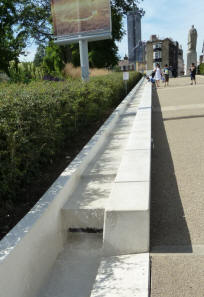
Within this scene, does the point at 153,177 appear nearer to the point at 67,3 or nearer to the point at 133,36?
the point at 67,3

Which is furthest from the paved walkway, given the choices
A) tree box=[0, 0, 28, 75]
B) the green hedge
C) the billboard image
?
tree box=[0, 0, 28, 75]

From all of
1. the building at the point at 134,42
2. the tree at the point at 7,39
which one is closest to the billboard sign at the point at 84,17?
the tree at the point at 7,39

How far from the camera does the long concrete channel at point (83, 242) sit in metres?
2.39

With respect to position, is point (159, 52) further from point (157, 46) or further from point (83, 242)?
point (83, 242)

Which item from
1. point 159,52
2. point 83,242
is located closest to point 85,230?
point 83,242

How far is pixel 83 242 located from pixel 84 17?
13.2 m

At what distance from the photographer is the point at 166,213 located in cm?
346

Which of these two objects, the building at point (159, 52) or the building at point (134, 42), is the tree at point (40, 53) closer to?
the building at point (134, 42)

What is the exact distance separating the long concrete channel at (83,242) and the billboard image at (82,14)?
11942 mm

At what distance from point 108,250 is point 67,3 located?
13.9 meters

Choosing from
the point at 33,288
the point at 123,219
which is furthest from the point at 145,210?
the point at 33,288

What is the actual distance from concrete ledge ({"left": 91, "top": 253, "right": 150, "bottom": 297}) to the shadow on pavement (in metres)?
0.26

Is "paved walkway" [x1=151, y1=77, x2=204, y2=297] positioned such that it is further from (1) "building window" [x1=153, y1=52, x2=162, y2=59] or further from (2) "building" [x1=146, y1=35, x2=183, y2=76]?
(1) "building window" [x1=153, y1=52, x2=162, y2=59]

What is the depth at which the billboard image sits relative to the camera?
14.4 metres
